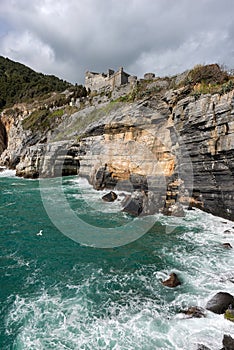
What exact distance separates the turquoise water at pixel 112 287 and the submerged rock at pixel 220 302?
0.27 meters

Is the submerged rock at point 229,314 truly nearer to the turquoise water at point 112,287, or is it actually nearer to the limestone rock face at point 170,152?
the turquoise water at point 112,287

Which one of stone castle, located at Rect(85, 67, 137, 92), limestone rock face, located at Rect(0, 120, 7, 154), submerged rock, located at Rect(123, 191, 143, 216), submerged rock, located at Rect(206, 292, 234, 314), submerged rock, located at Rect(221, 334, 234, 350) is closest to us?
submerged rock, located at Rect(221, 334, 234, 350)

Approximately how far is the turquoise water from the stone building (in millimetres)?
47634

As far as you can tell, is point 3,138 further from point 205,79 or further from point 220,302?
point 220,302

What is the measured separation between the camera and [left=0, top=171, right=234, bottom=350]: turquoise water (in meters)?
7.50

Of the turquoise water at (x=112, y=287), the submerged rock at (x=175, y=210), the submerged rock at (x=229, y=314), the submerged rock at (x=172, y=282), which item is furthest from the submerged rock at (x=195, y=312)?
the submerged rock at (x=175, y=210)

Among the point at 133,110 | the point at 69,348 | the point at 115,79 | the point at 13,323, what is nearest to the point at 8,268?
the point at 13,323

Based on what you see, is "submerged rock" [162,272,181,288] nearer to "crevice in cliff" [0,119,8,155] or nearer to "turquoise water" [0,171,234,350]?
A: "turquoise water" [0,171,234,350]

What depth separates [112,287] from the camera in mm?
9992

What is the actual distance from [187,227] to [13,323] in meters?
12.6

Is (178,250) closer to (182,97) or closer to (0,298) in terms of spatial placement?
(0,298)

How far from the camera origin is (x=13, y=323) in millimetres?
8078

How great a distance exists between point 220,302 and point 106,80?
64.4m


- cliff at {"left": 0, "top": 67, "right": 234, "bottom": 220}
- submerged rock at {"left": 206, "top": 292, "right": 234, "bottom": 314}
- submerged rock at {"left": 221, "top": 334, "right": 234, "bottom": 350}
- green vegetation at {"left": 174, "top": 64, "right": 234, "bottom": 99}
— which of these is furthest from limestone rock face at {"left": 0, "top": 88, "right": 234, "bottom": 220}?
submerged rock at {"left": 221, "top": 334, "right": 234, "bottom": 350}
